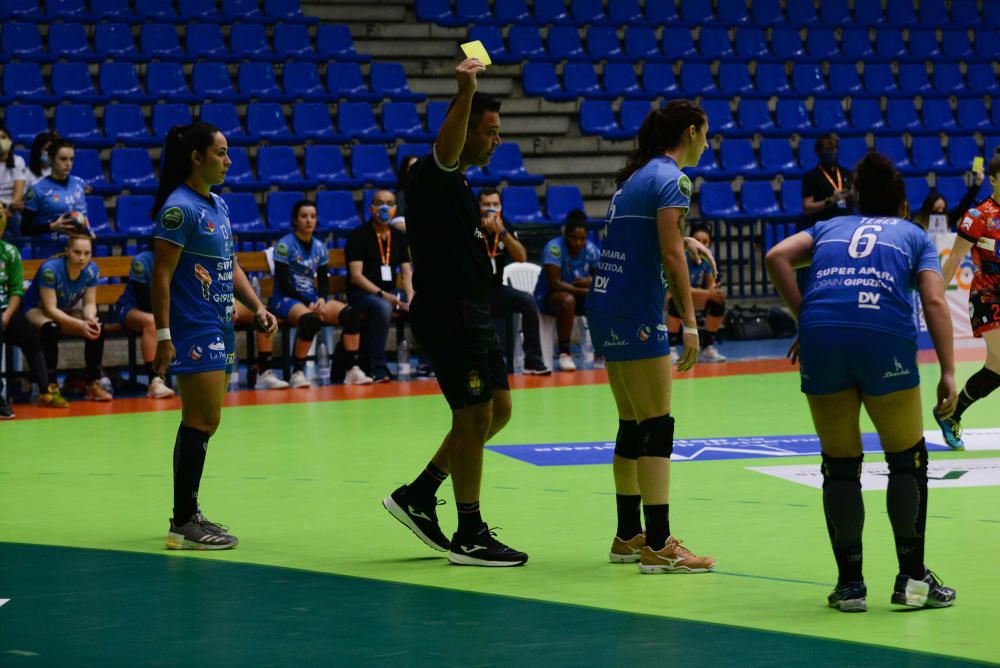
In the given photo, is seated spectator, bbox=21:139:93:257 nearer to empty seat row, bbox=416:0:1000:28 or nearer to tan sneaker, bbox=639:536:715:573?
tan sneaker, bbox=639:536:715:573

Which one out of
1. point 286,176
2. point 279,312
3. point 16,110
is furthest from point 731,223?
point 16,110

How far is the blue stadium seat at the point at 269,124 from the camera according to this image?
1811 centimetres

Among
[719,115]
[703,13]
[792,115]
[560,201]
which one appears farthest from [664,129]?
[703,13]

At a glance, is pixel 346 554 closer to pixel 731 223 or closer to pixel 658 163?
pixel 658 163

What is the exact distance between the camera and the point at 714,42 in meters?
22.6

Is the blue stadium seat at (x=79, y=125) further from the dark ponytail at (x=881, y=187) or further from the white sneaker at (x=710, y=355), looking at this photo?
the dark ponytail at (x=881, y=187)

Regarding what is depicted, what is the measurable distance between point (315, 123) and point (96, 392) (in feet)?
21.3

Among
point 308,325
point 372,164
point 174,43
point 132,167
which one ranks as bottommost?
point 308,325

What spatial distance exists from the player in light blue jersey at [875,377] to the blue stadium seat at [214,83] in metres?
14.1

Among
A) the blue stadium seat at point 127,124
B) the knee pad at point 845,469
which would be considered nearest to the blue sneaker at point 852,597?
the knee pad at point 845,469

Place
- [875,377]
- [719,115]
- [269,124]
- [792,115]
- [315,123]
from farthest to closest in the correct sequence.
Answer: [792,115] < [719,115] < [315,123] < [269,124] < [875,377]

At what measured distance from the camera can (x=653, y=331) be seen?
5859 mm

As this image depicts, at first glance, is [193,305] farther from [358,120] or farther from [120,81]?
[358,120]

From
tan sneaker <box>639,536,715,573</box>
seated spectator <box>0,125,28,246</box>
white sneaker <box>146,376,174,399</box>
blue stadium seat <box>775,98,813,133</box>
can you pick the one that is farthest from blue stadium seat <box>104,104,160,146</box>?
tan sneaker <box>639,536,715,573</box>
